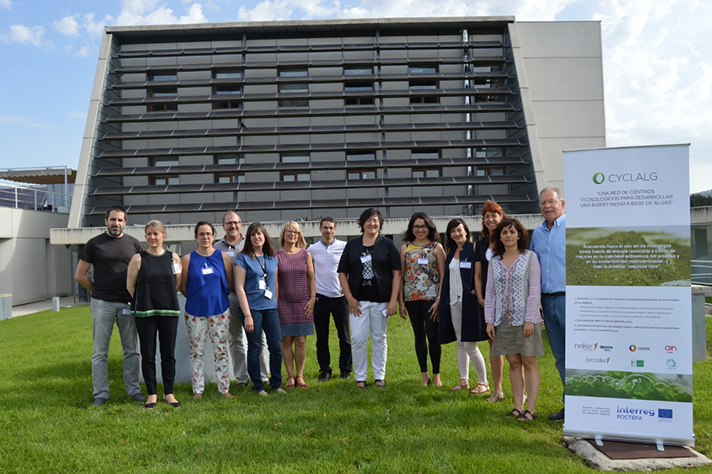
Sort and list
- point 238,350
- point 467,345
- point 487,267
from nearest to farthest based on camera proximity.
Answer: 1. point 487,267
2. point 467,345
3. point 238,350

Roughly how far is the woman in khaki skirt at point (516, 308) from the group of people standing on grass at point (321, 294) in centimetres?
1

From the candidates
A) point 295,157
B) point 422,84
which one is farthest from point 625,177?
point 422,84

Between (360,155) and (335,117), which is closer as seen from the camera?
(360,155)

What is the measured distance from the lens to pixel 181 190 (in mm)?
22453

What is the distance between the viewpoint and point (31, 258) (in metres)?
22.9

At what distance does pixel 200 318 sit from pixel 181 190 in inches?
718

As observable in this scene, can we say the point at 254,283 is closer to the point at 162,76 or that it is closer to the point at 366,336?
the point at 366,336

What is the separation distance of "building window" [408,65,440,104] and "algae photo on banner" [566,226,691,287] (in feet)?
69.4

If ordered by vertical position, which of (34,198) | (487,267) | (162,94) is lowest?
(487,267)

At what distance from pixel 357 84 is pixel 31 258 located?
60.9 feet

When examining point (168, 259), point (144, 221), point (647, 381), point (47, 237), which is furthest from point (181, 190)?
point (647, 381)

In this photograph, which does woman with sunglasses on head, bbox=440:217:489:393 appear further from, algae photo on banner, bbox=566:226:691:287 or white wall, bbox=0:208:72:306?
white wall, bbox=0:208:72:306

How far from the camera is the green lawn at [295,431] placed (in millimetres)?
3873

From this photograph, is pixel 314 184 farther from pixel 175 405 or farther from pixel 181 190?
pixel 175 405
